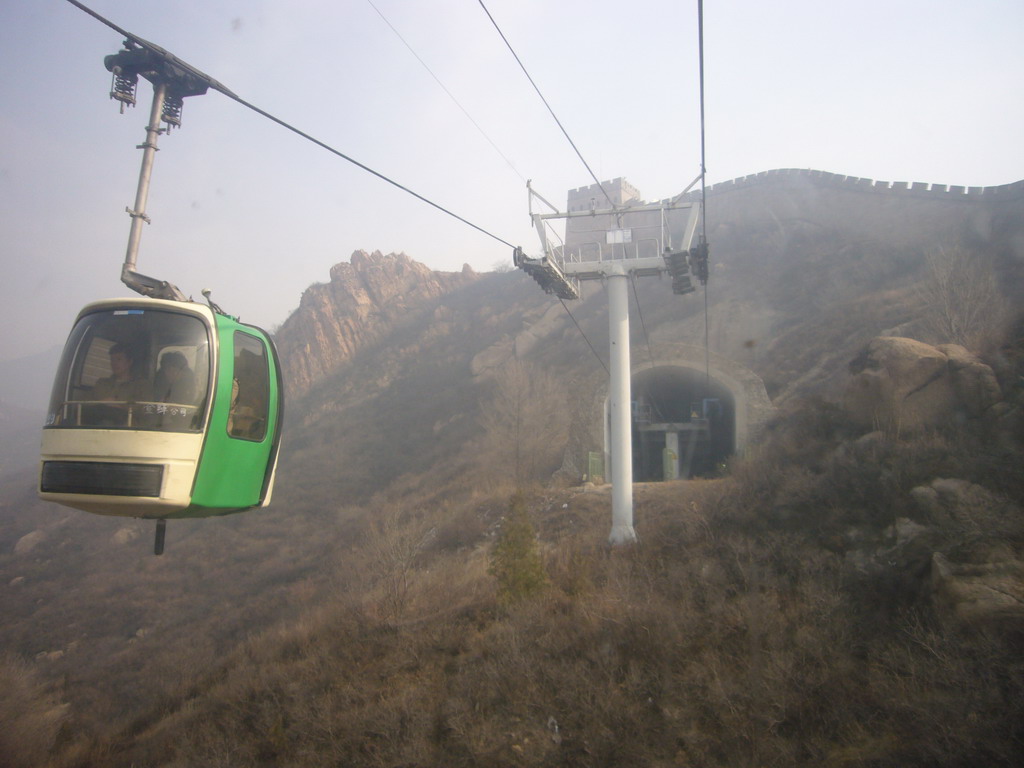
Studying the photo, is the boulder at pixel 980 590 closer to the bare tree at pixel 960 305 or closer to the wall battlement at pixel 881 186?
the bare tree at pixel 960 305

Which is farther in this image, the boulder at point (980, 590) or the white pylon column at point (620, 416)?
the white pylon column at point (620, 416)

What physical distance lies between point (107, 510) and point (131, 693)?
58.4 feet

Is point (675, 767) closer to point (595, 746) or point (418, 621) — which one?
point (595, 746)

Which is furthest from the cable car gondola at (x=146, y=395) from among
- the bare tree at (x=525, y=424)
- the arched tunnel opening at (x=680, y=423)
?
the bare tree at (x=525, y=424)

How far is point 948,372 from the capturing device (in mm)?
11516

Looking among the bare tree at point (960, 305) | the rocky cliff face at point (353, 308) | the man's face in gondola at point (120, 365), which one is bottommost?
the man's face in gondola at point (120, 365)

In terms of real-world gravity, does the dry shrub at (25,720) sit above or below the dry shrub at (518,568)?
below

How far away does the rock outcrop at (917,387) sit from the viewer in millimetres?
11031

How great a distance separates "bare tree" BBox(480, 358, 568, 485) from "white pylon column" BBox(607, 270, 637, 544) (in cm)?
1358

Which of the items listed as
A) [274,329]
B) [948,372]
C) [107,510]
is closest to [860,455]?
[948,372]

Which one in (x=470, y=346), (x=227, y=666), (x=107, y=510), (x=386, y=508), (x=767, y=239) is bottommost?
(x=227, y=666)

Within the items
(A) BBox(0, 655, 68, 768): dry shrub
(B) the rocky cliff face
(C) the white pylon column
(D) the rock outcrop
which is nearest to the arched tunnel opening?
(D) the rock outcrop

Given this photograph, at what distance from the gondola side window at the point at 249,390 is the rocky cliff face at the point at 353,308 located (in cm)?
5315

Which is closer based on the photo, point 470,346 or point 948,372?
point 948,372
